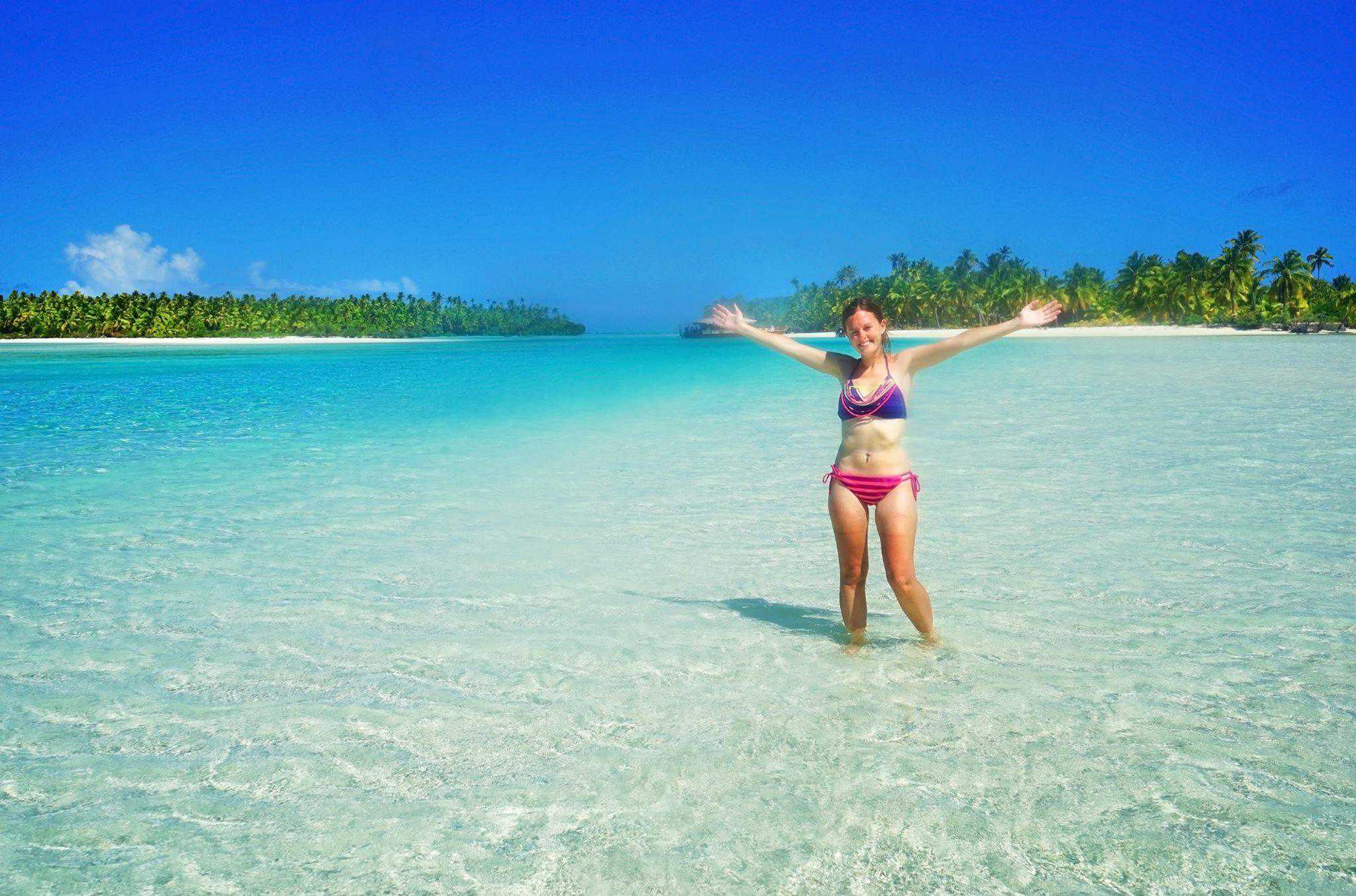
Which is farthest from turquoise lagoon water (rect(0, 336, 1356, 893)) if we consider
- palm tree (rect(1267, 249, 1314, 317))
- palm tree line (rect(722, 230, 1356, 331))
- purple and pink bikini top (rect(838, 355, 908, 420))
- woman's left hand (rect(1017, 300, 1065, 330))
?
palm tree (rect(1267, 249, 1314, 317))

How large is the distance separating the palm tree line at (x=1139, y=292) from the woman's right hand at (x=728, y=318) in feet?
169

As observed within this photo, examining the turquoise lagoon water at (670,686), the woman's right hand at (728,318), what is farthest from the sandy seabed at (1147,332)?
the woman's right hand at (728,318)

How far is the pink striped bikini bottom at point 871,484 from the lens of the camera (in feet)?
15.0

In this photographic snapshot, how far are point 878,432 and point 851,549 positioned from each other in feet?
2.14

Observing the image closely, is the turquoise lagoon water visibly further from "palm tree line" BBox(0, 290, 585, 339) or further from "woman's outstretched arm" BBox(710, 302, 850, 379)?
"palm tree line" BBox(0, 290, 585, 339)

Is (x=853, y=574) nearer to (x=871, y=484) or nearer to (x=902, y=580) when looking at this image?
(x=902, y=580)

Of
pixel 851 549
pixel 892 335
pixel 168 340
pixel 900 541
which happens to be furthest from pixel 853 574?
pixel 168 340

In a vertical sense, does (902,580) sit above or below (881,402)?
below

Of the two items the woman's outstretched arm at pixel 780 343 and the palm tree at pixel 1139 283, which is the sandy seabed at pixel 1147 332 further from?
the woman's outstretched arm at pixel 780 343

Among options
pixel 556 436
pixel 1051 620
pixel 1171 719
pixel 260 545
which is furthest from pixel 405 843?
pixel 556 436

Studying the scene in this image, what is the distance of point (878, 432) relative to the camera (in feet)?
14.9

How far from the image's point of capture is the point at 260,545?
26.2 feet

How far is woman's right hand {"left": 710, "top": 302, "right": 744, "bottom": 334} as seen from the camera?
5.18 meters

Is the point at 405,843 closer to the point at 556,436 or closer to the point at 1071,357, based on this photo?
the point at 556,436
